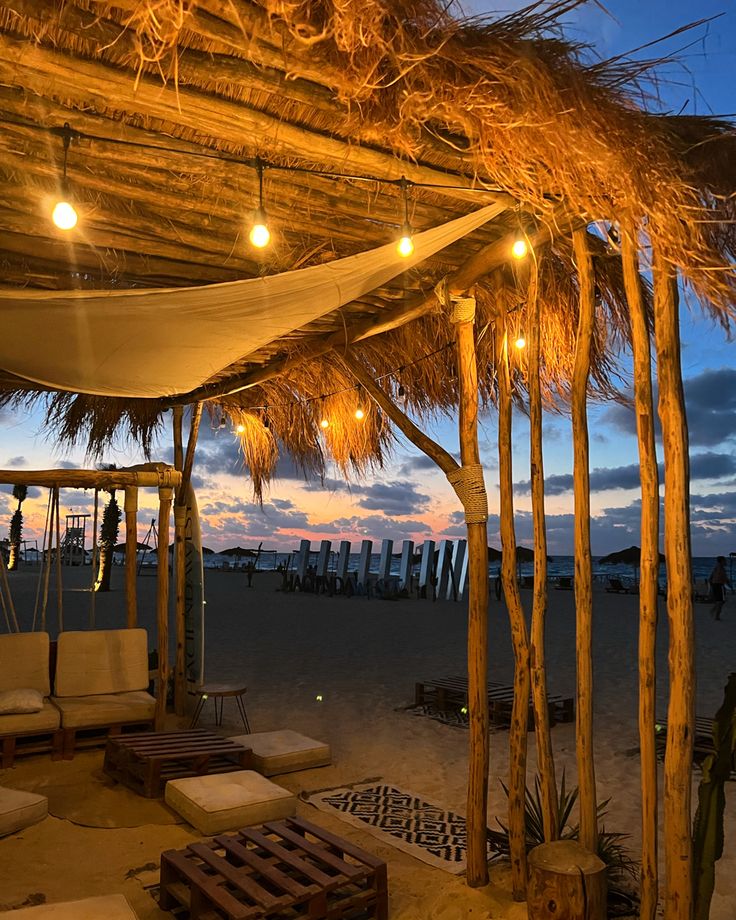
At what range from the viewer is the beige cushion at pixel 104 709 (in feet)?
15.7

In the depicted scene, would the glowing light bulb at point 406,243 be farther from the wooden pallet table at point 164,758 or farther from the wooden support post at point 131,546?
the wooden support post at point 131,546

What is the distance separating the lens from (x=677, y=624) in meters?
2.21

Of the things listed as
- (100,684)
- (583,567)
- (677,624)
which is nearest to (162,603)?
(100,684)

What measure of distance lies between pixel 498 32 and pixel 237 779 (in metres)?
3.44

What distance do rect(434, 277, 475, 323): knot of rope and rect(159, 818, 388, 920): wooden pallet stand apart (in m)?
2.23

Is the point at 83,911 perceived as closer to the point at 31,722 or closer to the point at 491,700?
the point at 31,722

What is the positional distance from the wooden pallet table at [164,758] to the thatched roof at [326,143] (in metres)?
2.56

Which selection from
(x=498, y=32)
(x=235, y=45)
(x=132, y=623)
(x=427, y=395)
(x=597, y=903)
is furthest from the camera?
(x=132, y=623)

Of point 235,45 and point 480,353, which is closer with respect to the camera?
point 235,45

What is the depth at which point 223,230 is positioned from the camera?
305 cm

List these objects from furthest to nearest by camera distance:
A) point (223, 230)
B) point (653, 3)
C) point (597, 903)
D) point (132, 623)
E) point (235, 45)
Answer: point (132, 623), point (223, 230), point (597, 903), point (653, 3), point (235, 45)

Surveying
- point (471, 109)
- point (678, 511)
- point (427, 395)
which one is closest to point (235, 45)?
point (471, 109)

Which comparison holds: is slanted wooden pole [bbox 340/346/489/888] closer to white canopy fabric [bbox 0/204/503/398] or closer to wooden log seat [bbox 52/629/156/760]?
white canopy fabric [bbox 0/204/503/398]

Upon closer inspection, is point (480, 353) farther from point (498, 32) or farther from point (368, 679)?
point (368, 679)
